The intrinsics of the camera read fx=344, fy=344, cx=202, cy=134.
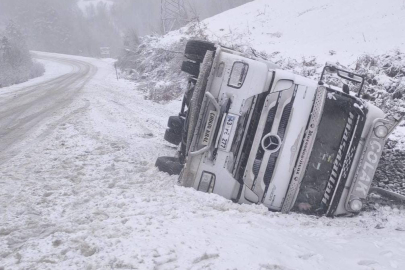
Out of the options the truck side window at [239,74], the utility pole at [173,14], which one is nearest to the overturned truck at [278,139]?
the truck side window at [239,74]

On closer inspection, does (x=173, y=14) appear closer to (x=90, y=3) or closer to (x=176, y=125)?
(x=176, y=125)

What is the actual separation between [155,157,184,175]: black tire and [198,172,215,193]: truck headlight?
740 mm

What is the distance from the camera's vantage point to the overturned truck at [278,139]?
400 cm

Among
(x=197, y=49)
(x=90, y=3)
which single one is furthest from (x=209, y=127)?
(x=90, y=3)

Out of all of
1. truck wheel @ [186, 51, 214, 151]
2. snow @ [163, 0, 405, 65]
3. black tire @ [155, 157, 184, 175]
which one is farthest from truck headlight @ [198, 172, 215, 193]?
snow @ [163, 0, 405, 65]

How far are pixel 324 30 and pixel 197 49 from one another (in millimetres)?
10607

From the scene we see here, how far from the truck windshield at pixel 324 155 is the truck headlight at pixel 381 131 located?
34 cm

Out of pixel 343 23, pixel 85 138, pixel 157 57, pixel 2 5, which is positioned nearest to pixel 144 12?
pixel 2 5

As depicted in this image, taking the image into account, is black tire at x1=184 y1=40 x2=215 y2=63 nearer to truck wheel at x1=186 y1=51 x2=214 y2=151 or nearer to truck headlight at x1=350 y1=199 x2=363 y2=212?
truck wheel at x1=186 y1=51 x2=214 y2=151

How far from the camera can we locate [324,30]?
1380 centimetres

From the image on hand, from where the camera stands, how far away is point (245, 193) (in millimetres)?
4074

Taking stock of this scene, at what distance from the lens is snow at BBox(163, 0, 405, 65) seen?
416 inches

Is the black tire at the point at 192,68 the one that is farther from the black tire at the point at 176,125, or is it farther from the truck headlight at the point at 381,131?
the truck headlight at the point at 381,131

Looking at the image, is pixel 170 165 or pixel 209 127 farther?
pixel 170 165
